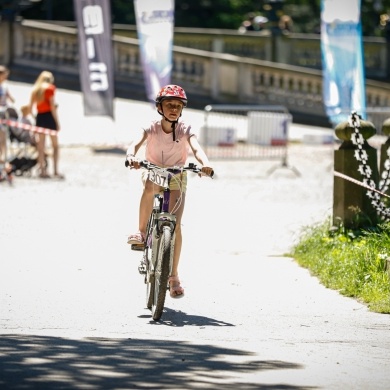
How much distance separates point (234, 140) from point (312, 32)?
21.2m

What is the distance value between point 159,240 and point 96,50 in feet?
48.0

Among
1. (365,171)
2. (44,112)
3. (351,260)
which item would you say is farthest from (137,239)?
(44,112)

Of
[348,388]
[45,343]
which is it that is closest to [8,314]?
[45,343]

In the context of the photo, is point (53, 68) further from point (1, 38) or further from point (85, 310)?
point (85, 310)

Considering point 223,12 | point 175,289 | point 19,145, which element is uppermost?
point 223,12

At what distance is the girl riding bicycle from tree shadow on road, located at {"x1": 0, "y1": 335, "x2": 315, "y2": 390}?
1518 mm

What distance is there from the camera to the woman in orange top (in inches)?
906

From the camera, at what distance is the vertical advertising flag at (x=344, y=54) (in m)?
23.5

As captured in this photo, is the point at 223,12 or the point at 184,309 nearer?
the point at 184,309

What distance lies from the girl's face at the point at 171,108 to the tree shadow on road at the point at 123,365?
6.75 feet

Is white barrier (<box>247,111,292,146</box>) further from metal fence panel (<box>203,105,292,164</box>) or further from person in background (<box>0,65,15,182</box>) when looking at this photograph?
person in background (<box>0,65,15,182</box>)

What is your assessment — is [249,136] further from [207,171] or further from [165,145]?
[207,171]

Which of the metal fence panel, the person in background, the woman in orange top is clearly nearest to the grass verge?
the person in background

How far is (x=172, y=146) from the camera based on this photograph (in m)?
11.2
